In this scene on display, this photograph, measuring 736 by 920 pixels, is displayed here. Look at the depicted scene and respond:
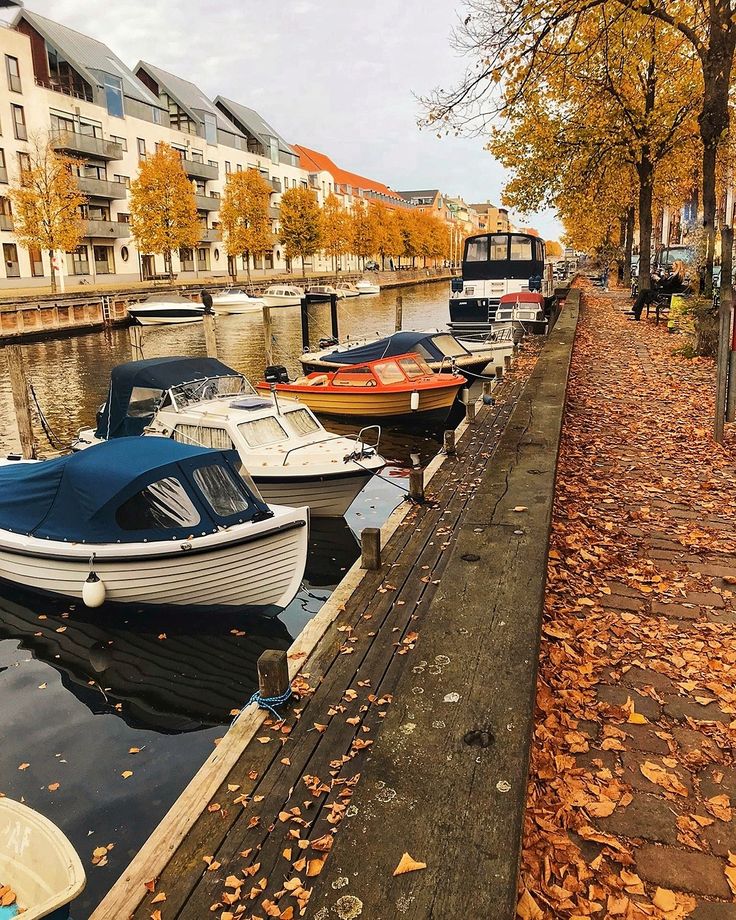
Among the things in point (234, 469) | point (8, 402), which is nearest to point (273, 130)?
point (8, 402)

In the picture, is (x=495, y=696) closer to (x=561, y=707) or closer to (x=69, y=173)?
(x=561, y=707)

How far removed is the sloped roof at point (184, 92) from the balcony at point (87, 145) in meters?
15.4

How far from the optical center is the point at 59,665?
A: 9109 mm

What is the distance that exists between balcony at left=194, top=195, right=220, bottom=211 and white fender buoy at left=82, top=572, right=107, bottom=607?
63846mm

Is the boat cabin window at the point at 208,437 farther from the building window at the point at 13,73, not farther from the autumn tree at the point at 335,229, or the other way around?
the autumn tree at the point at 335,229

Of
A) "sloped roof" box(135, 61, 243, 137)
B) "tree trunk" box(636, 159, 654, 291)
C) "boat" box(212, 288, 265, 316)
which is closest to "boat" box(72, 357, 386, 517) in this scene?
"tree trunk" box(636, 159, 654, 291)

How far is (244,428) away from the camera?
13.4 meters

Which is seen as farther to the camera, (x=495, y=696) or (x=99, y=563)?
(x=99, y=563)

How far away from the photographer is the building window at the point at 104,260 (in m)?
56.1

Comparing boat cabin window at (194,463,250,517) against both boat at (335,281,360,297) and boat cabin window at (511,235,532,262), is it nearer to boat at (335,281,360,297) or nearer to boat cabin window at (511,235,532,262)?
boat cabin window at (511,235,532,262)

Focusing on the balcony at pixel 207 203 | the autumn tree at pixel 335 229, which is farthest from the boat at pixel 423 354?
the autumn tree at pixel 335 229

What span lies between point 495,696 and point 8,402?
82.4 feet

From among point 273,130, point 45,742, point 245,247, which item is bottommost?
point 45,742

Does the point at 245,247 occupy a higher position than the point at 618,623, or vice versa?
the point at 245,247
